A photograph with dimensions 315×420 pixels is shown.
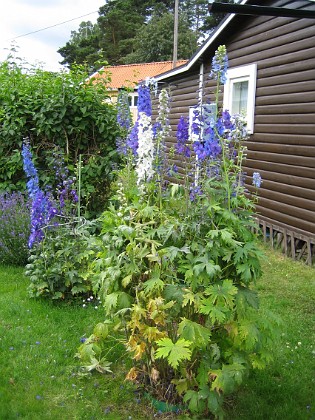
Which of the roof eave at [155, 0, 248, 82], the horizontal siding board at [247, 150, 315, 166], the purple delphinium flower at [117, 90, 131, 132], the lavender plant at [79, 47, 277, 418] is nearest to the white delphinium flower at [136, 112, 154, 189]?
the lavender plant at [79, 47, 277, 418]

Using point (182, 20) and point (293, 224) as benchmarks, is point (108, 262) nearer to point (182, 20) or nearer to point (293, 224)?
point (293, 224)

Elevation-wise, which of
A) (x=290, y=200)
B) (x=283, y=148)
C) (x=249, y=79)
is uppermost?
(x=249, y=79)

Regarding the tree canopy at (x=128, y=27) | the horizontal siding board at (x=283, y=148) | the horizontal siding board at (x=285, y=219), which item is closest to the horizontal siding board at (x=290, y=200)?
the horizontal siding board at (x=285, y=219)

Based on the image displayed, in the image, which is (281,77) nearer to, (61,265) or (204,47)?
(204,47)

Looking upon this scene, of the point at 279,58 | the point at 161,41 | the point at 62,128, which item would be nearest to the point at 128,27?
the point at 161,41

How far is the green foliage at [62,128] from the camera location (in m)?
6.20

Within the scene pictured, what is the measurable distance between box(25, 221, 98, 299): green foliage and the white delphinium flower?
1.60 meters

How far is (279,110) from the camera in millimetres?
6895

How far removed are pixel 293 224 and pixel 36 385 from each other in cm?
464

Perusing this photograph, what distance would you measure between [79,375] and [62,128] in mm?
3886

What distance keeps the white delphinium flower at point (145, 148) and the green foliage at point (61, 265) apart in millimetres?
1600

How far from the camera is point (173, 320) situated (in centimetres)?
275

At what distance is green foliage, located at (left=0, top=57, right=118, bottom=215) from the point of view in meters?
6.20

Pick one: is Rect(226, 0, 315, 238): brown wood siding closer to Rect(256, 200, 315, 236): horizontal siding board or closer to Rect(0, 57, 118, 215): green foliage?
Rect(256, 200, 315, 236): horizontal siding board
